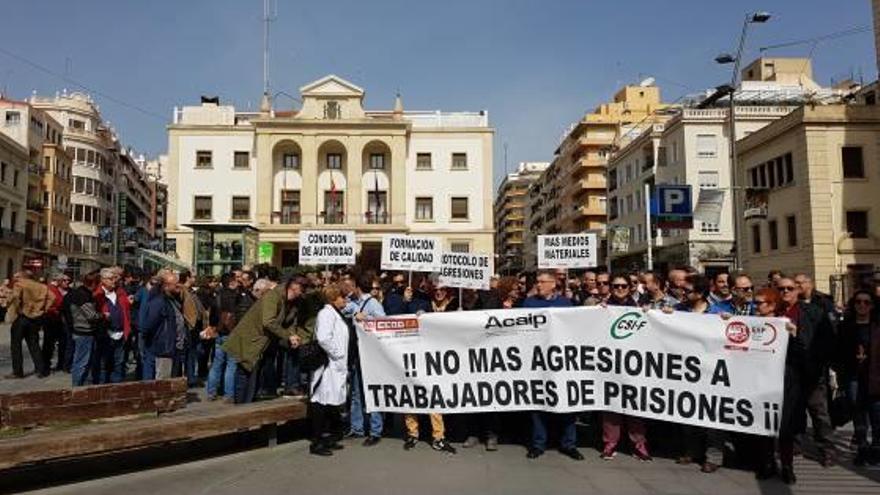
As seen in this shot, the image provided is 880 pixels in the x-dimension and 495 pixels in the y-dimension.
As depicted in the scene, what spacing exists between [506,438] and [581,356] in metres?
1.51

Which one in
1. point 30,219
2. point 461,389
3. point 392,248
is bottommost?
point 461,389

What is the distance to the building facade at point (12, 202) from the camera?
5769cm

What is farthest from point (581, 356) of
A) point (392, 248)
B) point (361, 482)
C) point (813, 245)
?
point (813, 245)

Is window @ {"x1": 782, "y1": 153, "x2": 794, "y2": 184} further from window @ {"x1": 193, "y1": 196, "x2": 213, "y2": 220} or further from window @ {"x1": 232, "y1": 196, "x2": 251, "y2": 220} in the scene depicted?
window @ {"x1": 193, "y1": 196, "x2": 213, "y2": 220}

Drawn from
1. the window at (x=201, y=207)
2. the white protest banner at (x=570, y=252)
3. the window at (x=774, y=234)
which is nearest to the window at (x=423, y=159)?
the window at (x=201, y=207)

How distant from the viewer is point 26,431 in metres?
7.30

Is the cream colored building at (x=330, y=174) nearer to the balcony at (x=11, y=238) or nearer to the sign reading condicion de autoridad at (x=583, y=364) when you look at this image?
the balcony at (x=11, y=238)

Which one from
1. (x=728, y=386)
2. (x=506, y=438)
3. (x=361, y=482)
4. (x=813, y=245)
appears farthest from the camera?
(x=813, y=245)

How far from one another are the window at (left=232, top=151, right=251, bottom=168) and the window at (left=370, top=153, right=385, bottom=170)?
9.91 meters

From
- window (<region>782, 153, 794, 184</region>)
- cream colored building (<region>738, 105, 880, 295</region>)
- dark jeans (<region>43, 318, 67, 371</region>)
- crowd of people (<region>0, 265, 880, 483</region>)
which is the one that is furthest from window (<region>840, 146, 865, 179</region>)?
dark jeans (<region>43, 318, 67, 371</region>)

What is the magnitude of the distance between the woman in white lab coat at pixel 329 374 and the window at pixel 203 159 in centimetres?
5433

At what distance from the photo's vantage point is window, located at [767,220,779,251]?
A: 37.2m

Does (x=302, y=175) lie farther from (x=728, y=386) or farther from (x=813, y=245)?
(x=728, y=386)

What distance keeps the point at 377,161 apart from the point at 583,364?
5279cm
